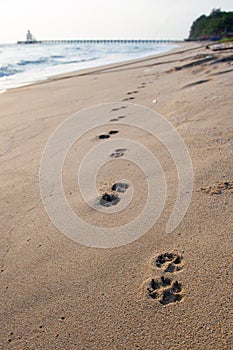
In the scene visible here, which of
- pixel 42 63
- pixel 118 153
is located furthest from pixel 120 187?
pixel 42 63

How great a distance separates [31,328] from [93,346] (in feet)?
0.89

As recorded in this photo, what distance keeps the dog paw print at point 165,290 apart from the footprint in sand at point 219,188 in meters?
0.76

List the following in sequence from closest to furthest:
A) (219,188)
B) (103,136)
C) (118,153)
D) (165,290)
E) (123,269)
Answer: (165,290), (123,269), (219,188), (118,153), (103,136)

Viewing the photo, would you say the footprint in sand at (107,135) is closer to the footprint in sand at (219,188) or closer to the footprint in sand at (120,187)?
the footprint in sand at (120,187)

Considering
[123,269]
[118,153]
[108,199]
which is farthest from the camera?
[118,153]

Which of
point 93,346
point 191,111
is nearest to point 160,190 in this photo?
point 93,346

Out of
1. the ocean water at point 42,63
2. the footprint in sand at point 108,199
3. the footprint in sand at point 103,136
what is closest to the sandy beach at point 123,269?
the footprint in sand at point 108,199

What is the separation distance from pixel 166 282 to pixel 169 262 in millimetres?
125

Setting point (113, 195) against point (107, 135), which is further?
point (107, 135)

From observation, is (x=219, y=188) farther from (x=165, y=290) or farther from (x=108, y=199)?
(x=165, y=290)

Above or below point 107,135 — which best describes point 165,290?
below

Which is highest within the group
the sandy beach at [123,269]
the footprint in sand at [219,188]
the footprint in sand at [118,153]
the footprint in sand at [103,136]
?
the footprint in sand at [219,188]

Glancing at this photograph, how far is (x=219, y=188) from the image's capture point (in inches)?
77.9

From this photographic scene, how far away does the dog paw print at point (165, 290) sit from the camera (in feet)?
4.25
